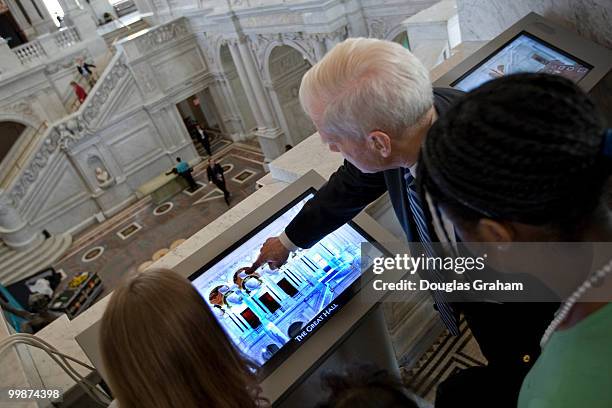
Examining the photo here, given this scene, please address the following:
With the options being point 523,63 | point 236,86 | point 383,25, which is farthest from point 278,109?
point 523,63

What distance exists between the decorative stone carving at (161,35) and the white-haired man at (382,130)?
13830mm

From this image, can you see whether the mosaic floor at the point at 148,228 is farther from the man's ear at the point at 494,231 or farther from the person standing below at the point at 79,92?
the man's ear at the point at 494,231

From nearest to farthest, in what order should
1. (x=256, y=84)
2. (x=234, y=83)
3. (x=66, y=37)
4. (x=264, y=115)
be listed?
(x=256, y=84) < (x=264, y=115) < (x=66, y=37) < (x=234, y=83)

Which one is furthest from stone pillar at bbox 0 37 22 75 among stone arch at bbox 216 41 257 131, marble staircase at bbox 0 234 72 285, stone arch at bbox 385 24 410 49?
stone arch at bbox 385 24 410 49

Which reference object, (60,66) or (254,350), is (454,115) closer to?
(254,350)

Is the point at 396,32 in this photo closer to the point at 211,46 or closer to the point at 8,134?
the point at 211,46

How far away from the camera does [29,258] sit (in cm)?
1229

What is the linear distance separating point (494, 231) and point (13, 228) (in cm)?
1411

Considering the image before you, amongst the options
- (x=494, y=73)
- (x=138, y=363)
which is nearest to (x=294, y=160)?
(x=494, y=73)

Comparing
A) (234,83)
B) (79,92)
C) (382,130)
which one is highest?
(382,130)

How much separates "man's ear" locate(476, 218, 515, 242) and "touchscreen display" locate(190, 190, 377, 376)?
0.98 metres

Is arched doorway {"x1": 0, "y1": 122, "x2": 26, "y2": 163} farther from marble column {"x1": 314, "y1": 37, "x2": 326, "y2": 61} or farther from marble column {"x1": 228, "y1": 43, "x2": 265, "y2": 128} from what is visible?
marble column {"x1": 314, "y1": 37, "x2": 326, "y2": 61}

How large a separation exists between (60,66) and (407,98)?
49.2ft

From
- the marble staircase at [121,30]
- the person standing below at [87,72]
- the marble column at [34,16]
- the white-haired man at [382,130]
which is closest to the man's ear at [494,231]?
the white-haired man at [382,130]
